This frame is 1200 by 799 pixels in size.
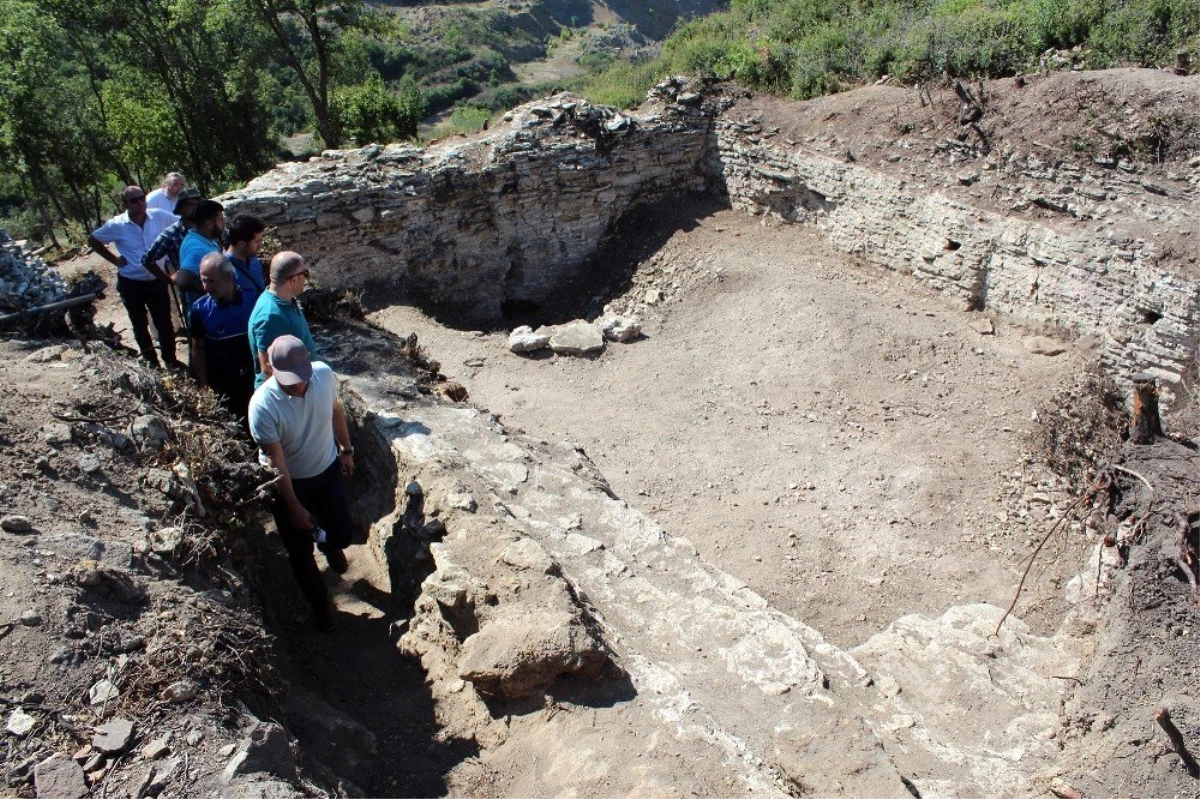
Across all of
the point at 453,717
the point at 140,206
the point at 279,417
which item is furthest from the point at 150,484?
the point at 140,206

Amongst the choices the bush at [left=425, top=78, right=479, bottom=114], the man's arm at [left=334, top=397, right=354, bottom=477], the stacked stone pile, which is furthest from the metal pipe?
the bush at [left=425, top=78, right=479, bottom=114]

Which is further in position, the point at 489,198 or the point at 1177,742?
the point at 489,198

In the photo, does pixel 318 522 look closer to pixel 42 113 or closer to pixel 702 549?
pixel 702 549

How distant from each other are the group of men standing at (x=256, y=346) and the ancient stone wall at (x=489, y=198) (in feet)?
13.4

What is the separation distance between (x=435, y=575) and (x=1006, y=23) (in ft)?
37.9

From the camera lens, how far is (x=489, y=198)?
12234 millimetres

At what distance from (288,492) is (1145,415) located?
5.61 metres

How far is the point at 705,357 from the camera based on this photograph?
10.6 meters

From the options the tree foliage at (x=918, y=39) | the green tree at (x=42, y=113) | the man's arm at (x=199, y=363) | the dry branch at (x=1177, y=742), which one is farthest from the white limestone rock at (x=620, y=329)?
the green tree at (x=42, y=113)

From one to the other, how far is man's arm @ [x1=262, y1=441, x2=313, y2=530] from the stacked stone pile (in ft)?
8.71

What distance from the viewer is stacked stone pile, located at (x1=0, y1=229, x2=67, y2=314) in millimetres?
5625

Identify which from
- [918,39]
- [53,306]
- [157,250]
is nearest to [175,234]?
[157,250]

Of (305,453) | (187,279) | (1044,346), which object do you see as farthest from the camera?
(1044,346)

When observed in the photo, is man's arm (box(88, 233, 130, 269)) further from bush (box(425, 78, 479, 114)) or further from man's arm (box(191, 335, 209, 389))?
bush (box(425, 78, 479, 114))
